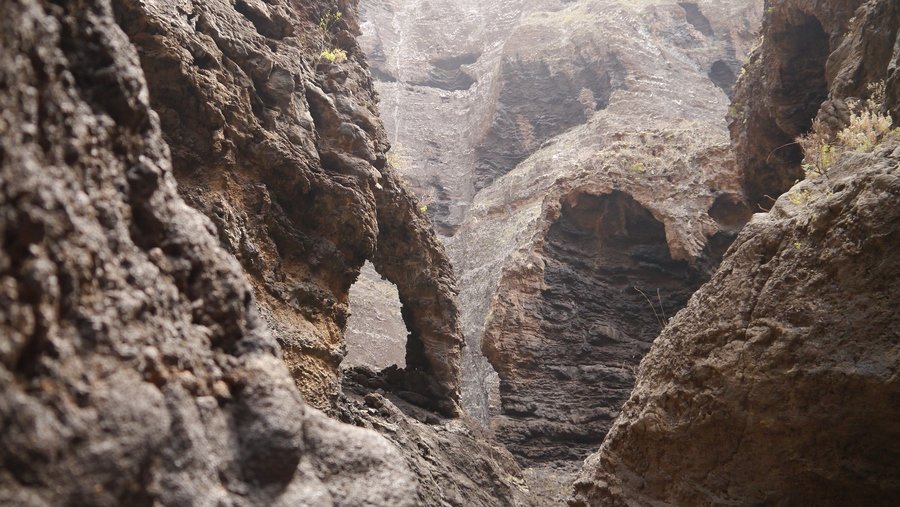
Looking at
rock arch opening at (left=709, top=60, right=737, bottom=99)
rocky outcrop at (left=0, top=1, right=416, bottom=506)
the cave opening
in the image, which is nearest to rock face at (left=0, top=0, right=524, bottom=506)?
rocky outcrop at (left=0, top=1, right=416, bottom=506)

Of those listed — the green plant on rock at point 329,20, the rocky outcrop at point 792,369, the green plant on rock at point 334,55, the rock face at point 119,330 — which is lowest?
the rock face at point 119,330

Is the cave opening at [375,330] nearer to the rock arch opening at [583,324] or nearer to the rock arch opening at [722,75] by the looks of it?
the rock arch opening at [583,324]

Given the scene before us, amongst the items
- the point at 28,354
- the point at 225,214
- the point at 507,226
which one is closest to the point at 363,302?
the point at 507,226

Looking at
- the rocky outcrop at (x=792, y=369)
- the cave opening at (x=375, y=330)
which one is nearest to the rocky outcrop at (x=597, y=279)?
the cave opening at (x=375, y=330)

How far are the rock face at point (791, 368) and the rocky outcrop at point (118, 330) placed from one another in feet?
14.0

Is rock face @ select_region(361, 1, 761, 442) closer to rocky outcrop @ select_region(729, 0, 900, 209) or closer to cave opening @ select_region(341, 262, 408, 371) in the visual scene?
cave opening @ select_region(341, 262, 408, 371)

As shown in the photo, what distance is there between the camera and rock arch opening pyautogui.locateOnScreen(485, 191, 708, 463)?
17.4 m

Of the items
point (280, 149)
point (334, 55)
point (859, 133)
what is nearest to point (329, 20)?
point (334, 55)

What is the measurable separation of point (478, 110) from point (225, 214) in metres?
34.4

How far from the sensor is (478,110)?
40.5m

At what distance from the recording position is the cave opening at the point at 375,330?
2326 centimetres

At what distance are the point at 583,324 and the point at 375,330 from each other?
895cm

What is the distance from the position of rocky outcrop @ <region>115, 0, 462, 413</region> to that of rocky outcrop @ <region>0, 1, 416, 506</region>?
4.47 meters

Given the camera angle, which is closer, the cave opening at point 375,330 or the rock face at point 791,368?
the rock face at point 791,368
